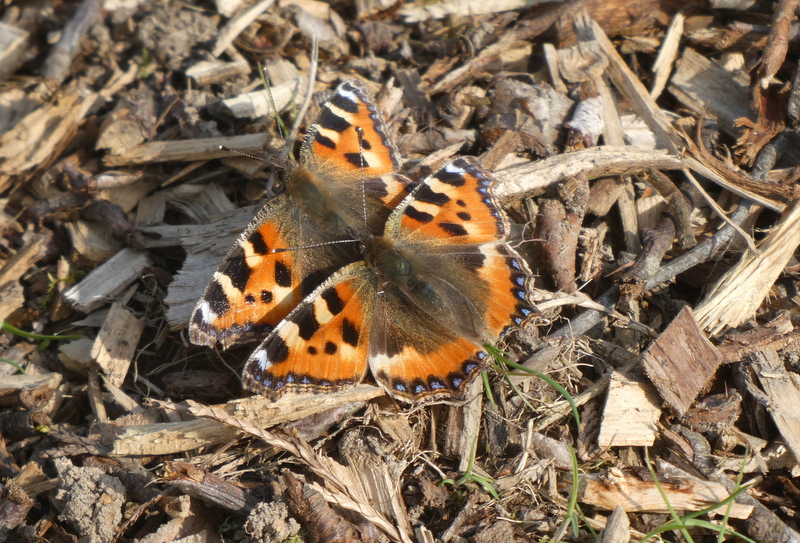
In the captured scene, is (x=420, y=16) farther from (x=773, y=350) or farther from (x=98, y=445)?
(x=98, y=445)

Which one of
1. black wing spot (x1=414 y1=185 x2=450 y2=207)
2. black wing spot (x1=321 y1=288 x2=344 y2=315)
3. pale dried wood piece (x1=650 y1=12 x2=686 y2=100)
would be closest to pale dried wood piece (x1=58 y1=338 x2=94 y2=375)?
black wing spot (x1=321 y1=288 x2=344 y2=315)

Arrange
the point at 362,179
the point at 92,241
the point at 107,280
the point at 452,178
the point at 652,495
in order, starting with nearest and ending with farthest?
the point at 652,495 < the point at 452,178 < the point at 362,179 < the point at 107,280 < the point at 92,241

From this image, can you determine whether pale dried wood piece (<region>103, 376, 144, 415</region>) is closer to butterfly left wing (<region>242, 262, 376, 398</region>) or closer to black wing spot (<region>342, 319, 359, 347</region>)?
butterfly left wing (<region>242, 262, 376, 398</region>)

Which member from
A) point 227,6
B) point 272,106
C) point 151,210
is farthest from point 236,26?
point 151,210

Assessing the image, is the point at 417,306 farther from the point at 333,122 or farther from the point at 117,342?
the point at 117,342

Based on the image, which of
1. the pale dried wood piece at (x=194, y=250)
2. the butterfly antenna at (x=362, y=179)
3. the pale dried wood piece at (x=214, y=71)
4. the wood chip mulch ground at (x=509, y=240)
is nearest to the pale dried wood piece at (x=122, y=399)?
the wood chip mulch ground at (x=509, y=240)

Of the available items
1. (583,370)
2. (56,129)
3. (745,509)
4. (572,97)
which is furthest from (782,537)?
(56,129)
